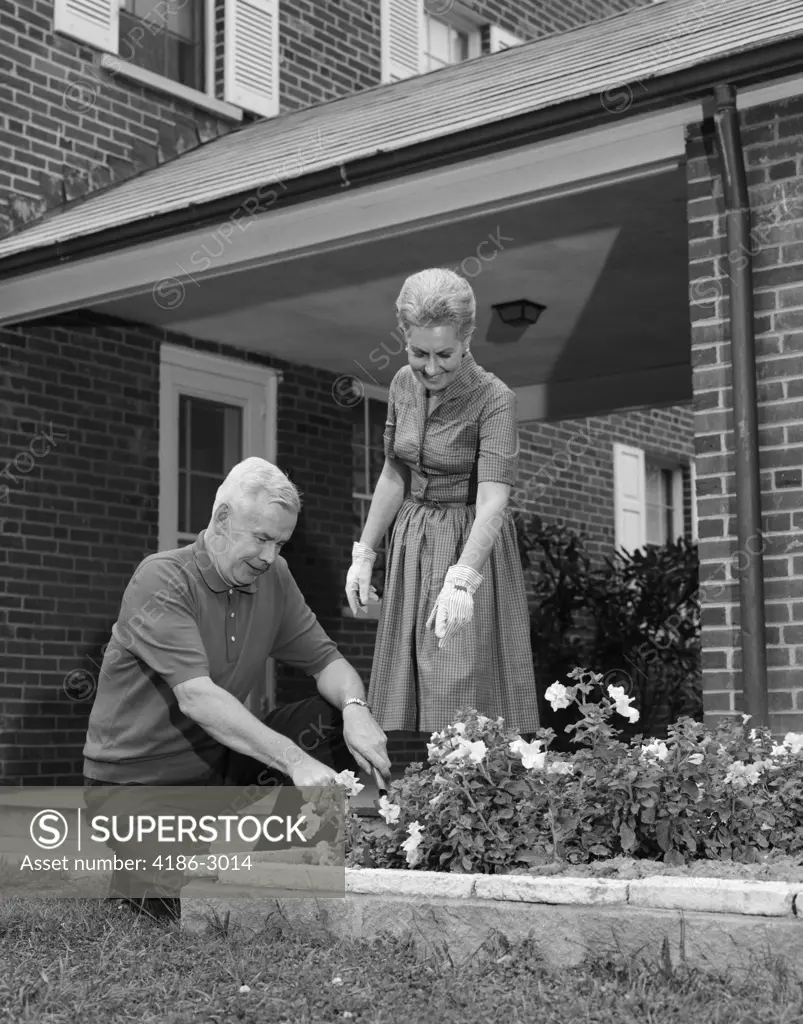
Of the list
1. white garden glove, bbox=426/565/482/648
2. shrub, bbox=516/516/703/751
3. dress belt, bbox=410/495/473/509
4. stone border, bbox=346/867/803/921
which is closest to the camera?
stone border, bbox=346/867/803/921

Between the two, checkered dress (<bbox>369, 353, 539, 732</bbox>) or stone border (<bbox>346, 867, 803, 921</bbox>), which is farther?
checkered dress (<bbox>369, 353, 539, 732</bbox>)

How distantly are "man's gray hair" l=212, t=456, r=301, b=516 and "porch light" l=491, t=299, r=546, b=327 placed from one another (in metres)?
3.93

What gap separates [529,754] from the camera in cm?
356

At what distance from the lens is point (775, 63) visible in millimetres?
4598

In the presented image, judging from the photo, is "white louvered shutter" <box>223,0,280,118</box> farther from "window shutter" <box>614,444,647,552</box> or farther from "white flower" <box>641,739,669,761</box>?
"white flower" <box>641,739,669,761</box>

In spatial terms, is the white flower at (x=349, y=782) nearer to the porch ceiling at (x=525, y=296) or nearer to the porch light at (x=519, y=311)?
the porch ceiling at (x=525, y=296)

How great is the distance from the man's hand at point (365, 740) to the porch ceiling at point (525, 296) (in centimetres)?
246

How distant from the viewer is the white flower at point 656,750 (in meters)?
3.50

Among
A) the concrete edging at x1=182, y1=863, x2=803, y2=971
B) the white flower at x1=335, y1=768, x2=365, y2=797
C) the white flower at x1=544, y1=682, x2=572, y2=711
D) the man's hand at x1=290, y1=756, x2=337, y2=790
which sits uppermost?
the white flower at x1=544, y1=682, x2=572, y2=711

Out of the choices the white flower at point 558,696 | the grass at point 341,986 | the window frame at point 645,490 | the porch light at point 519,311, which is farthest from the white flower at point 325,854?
the window frame at point 645,490

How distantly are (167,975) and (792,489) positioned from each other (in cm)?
Answer: 251

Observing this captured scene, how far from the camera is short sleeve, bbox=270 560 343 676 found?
4.39m

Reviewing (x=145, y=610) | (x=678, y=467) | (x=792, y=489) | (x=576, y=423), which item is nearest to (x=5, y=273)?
(x=145, y=610)

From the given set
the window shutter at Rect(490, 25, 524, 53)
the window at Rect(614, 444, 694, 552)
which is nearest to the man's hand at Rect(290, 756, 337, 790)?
the window at Rect(614, 444, 694, 552)
